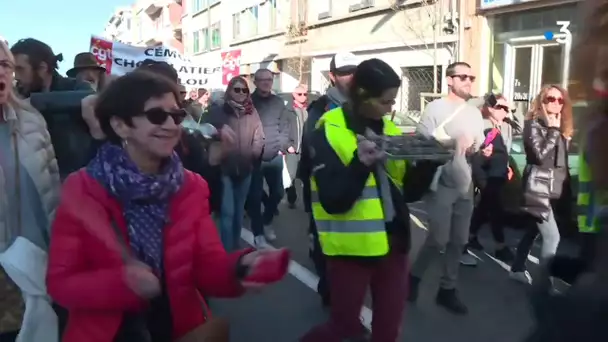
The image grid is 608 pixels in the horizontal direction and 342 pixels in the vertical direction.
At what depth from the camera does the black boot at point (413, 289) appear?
519cm

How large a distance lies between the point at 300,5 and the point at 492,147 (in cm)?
2165

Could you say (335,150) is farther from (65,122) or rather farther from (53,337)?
(53,337)

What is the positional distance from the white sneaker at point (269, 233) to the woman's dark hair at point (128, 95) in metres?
5.26

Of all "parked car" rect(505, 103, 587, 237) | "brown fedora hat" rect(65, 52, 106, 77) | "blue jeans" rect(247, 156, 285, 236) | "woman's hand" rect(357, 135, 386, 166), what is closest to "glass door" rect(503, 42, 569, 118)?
"parked car" rect(505, 103, 587, 237)

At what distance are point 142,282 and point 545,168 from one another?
432 centimetres

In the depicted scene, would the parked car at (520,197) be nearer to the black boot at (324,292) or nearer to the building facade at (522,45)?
the black boot at (324,292)

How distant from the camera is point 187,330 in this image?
209 centimetres

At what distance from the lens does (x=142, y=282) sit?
75.9 inches

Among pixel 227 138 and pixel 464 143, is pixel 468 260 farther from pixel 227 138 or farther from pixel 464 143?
pixel 227 138

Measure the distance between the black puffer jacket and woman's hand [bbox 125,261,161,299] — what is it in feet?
13.8

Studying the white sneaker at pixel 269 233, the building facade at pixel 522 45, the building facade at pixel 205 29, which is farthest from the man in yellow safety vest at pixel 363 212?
the building facade at pixel 205 29

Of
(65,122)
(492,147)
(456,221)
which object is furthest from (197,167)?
(492,147)

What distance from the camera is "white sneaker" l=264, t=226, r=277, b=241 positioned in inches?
296

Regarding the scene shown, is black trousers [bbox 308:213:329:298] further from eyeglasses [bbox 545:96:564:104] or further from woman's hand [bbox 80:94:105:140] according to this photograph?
woman's hand [bbox 80:94:105:140]
